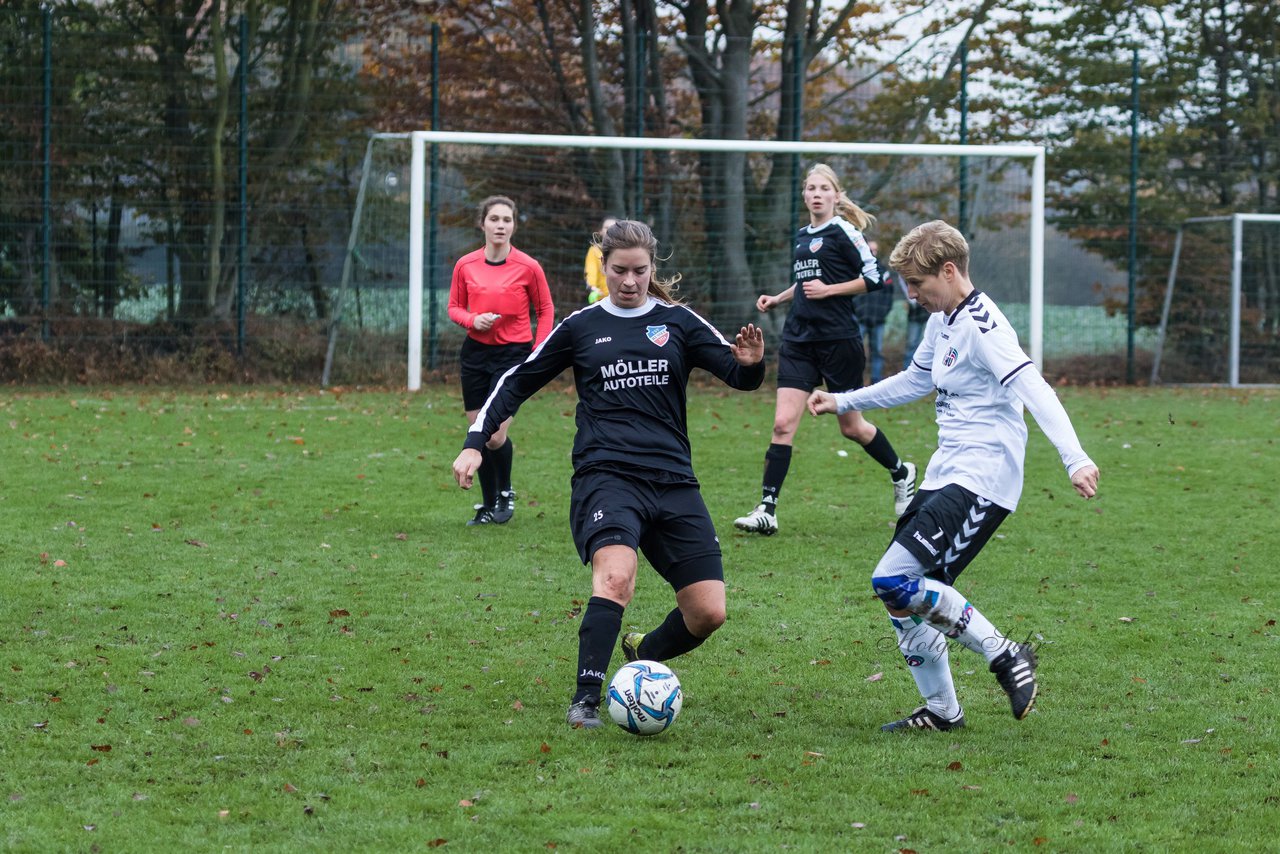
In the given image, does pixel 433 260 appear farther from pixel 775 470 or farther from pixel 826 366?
pixel 775 470

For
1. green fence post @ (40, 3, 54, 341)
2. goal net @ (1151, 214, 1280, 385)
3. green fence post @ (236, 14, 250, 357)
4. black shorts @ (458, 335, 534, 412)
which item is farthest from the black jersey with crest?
goal net @ (1151, 214, 1280, 385)

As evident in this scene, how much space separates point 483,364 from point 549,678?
3.80 metres

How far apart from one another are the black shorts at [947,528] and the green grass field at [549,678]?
1.91 feet

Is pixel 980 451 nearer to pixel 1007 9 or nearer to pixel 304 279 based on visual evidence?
pixel 304 279

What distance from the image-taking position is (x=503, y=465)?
8.87 m

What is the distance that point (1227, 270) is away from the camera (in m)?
20.7

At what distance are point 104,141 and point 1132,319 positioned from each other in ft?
45.4

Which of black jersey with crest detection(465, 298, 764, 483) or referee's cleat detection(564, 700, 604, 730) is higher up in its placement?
black jersey with crest detection(465, 298, 764, 483)

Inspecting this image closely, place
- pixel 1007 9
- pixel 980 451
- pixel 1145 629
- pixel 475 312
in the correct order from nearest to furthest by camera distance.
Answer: pixel 980 451, pixel 1145 629, pixel 475 312, pixel 1007 9

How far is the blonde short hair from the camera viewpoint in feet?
16.0

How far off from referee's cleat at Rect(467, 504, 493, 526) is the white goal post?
8.09m

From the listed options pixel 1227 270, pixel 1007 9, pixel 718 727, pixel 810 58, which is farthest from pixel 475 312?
pixel 1007 9

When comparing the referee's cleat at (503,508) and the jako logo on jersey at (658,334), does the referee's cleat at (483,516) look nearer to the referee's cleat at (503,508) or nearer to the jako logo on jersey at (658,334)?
the referee's cleat at (503,508)

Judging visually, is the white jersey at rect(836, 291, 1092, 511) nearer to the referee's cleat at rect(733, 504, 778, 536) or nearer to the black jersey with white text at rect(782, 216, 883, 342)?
the referee's cleat at rect(733, 504, 778, 536)
